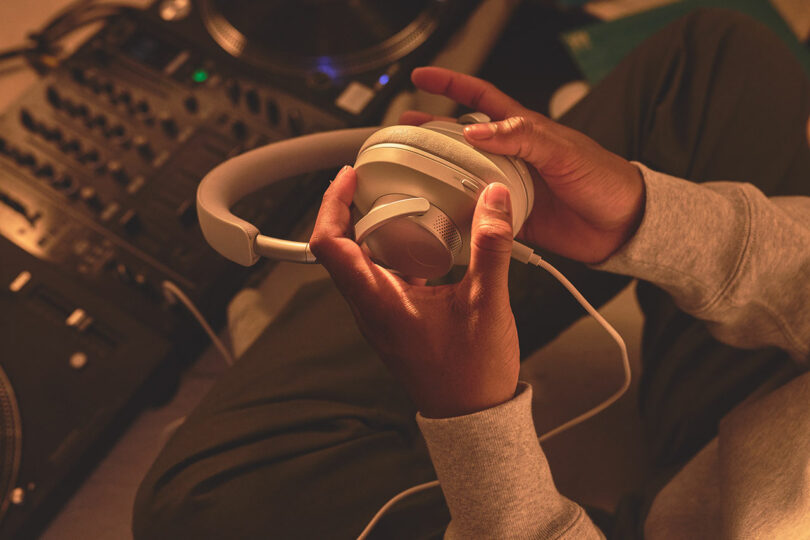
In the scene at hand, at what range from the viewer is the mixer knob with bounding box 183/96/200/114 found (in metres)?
0.77

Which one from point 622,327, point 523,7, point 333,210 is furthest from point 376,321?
point 523,7

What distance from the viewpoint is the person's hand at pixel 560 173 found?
1.57 ft

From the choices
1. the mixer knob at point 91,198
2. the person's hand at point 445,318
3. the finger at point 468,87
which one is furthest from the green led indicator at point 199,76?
the person's hand at point 445,318

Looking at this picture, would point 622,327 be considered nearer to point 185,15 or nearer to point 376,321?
point 376,321

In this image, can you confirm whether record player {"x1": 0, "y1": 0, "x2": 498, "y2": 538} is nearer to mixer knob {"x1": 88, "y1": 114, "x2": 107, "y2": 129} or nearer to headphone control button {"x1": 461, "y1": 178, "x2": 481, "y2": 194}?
mixer knob {"x1": 88, "y1": 114, "x2": 107, "y2": 129}

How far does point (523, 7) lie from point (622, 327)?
80cm

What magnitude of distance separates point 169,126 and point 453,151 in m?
0.49

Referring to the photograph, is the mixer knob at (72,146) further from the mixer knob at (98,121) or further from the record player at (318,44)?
the record player at (318,44)

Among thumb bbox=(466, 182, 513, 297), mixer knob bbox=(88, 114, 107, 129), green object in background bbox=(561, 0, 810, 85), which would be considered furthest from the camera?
green object in background bbox=(561, 0, 810, 85)

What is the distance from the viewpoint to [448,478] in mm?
458

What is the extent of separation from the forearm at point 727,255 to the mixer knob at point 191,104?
1.91 feet

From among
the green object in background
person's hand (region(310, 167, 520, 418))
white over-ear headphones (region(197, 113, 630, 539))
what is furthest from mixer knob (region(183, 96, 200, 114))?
the green object in background

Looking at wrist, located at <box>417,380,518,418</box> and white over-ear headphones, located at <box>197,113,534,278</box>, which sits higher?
white over-ear headphones, located at <box>197,113,534,278</box>

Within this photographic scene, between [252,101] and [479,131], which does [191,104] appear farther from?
[479,131]
